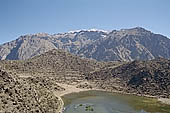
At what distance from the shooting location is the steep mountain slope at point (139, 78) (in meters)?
123

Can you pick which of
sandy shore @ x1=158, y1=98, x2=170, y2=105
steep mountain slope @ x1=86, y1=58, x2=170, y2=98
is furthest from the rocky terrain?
sandy shore @ x1=158, y1=98, x2=170, y2=105

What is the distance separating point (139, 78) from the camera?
140 m

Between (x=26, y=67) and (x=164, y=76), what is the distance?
103m

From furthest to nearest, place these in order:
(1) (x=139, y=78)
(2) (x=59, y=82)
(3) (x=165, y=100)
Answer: (2) (x=59, y=82) → (1) (x=139, y=78) → (3) (x=165, y=100)

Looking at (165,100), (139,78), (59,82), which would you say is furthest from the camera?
(59,82)

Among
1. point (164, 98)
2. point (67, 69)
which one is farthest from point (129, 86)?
point (67, 69)

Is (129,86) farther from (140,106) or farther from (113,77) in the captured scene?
(140,106)

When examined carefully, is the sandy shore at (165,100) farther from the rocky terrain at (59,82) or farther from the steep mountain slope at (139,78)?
the rocky terrain at (59,82)

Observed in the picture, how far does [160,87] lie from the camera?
122375 mm

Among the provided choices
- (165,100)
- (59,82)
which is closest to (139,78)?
(165,100)

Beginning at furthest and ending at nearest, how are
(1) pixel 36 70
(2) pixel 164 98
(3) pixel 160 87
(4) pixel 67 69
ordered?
(4) pixel 67 69 → (1) pixel 36 70 → (3) pixel 160 87 → (2) pixel 164 98

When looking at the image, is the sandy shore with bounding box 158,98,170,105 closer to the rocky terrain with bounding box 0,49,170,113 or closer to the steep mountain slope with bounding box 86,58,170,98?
the steep mountain slope with bounding box 86,58,170,98

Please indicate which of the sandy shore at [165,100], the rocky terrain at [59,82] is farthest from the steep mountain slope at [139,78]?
the sandy shore at [165,100]

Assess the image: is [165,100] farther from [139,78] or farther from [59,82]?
[59,82]
